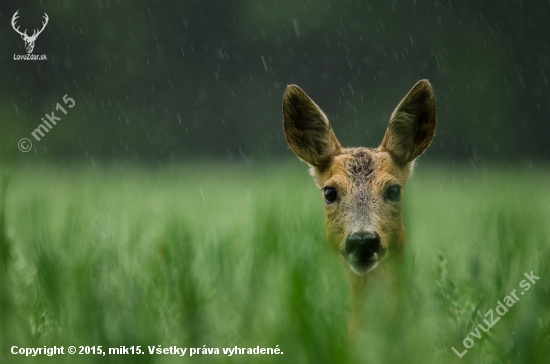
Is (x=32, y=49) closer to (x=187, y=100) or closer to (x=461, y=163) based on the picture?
(x=187, y=100)

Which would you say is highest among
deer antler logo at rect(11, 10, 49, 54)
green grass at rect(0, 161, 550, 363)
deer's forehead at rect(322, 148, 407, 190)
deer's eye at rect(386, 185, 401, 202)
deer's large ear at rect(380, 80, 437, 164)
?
deer antler logo at rect(11, 10, 49, 54)

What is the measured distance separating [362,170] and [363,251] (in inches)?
21.4

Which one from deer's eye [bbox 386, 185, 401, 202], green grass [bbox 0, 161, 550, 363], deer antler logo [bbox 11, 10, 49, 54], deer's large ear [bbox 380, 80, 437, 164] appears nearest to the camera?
green grass [bbox 0, 161, 550, 363]

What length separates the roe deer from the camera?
7.33 feet

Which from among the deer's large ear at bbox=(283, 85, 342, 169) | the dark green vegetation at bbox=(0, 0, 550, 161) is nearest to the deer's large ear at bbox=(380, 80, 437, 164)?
the deer's large ear at bbox=(283, 85, 342, 169)

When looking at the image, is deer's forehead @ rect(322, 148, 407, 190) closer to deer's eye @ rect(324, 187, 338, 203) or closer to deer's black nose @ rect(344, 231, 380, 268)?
deer's eye @ rect(324, 187, 338, 203)

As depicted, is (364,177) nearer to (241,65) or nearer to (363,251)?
(363,251)

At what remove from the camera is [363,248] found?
219cm

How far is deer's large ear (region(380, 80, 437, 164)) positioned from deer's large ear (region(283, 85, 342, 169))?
25 cm

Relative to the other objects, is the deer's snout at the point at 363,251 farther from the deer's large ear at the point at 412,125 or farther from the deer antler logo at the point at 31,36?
the deer antler logo at the point at 31,36

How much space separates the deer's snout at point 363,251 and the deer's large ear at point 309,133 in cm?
75

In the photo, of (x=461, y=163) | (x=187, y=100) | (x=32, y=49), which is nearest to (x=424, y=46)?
(x=461, y=163)

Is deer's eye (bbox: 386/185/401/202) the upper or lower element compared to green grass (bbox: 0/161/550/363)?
upper

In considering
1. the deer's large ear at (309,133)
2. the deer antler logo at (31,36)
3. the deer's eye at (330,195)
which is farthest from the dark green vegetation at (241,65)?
the deer's eye at (330,195)
